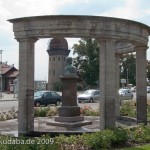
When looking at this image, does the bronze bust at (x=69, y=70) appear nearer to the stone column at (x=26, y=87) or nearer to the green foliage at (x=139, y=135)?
the stone column at (x=26, y=87)

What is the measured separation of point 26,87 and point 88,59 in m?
75.5

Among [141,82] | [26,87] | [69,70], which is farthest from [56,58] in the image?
[26,87]

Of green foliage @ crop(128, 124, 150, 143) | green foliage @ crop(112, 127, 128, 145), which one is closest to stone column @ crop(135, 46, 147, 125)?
green foliage @ crop(128, 124, 150, 143)

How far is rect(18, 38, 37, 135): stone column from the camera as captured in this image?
48.3ft

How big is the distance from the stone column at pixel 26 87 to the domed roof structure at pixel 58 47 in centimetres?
6506

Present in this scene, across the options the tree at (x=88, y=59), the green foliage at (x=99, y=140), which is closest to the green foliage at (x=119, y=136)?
the green foliage at (x=99, y=140)

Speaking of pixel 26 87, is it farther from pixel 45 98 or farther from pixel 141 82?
pixel 45 98

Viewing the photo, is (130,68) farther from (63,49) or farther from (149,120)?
(149,120)

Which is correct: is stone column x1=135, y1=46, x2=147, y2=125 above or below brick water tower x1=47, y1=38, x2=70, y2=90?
below

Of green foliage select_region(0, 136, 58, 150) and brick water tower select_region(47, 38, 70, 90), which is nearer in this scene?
green foliage select_region(0, 136, 58, 150)

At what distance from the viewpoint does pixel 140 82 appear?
17.4 metres

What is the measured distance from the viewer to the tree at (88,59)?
88250mm

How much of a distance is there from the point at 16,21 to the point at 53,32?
167 centimetres

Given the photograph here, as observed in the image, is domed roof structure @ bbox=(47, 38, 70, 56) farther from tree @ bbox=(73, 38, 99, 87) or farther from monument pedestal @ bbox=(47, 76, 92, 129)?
monument pedestal @ bbox=(47, 76, 92, 129)
